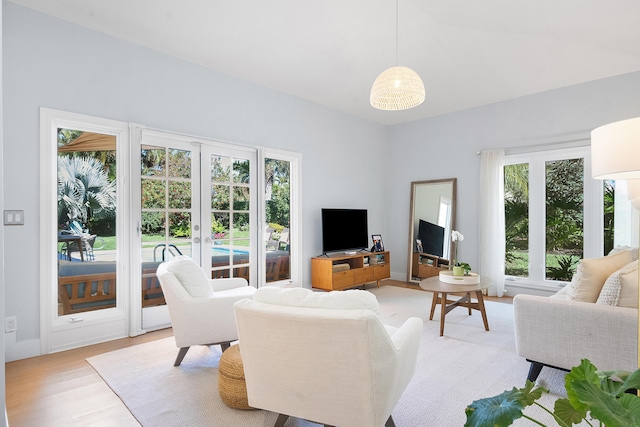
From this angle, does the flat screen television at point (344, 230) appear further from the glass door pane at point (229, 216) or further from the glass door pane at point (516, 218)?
the glass door pane at point (516, 218)

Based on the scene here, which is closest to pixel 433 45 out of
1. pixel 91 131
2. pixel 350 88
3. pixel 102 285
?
pixel 350 88

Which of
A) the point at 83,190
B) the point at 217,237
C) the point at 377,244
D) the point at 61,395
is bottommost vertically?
the point at 61,395

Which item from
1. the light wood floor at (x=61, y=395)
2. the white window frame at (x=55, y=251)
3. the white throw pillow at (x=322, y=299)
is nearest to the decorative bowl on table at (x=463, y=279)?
the white throw pillow at (x=322, y=299)

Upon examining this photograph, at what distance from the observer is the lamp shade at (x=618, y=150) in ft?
4.95

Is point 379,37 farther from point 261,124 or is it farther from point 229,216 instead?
point 229,216

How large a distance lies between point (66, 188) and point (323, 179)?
10.9 ft

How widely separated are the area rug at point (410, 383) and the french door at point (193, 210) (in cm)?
94

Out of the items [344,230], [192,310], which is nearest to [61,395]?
[192,310]

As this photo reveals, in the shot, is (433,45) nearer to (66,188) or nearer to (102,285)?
(66,188)

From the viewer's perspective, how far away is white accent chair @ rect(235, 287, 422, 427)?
150 centimetres

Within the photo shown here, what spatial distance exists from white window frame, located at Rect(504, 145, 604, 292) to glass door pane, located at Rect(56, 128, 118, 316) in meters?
5.23

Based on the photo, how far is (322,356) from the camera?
154cm

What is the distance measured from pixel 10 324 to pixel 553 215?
620 cm

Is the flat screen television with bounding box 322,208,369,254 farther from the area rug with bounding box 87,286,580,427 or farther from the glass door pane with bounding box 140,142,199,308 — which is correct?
the area rug with bounding box 87,286,580,427
